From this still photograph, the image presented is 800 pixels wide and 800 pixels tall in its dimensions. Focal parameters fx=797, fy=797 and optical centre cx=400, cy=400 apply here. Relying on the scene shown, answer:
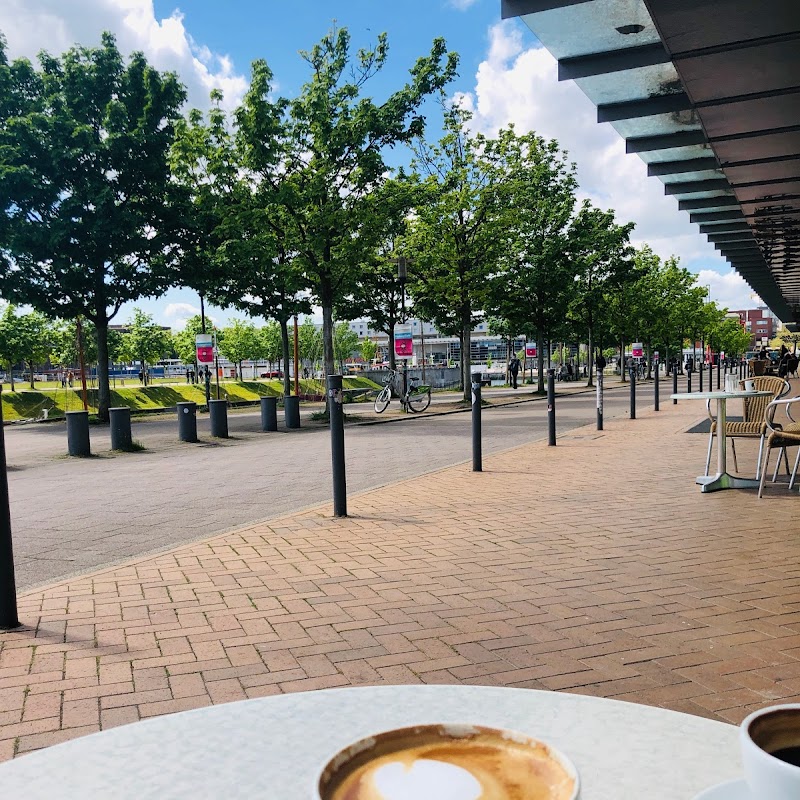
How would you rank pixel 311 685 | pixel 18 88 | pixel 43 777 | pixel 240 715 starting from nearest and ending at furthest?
pixel 43 777 → pixel 240 715 → pixel 311 685 → pixel 18 88

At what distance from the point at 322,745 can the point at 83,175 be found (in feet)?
81.6

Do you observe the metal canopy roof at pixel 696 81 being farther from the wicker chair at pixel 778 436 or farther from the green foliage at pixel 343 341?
the green foliage at pixel 343 341

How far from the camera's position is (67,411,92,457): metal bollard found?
13.8 metres

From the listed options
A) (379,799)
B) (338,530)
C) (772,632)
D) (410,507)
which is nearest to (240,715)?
(379,799)

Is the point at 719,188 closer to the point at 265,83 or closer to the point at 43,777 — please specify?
the point at 265,83

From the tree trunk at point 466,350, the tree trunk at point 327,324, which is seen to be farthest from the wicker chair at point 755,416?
the tree trunk at point 466,350

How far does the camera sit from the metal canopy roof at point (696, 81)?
6.10m

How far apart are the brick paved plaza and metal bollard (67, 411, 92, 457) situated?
8.00m

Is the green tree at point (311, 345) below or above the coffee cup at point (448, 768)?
above

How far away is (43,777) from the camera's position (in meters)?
1.01

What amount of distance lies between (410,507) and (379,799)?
22.3 ft

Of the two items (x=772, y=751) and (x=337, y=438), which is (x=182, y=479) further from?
(x=772, y=751)

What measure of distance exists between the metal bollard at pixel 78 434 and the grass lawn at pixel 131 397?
13396 millimetres

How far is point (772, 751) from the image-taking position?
2.25 feet
